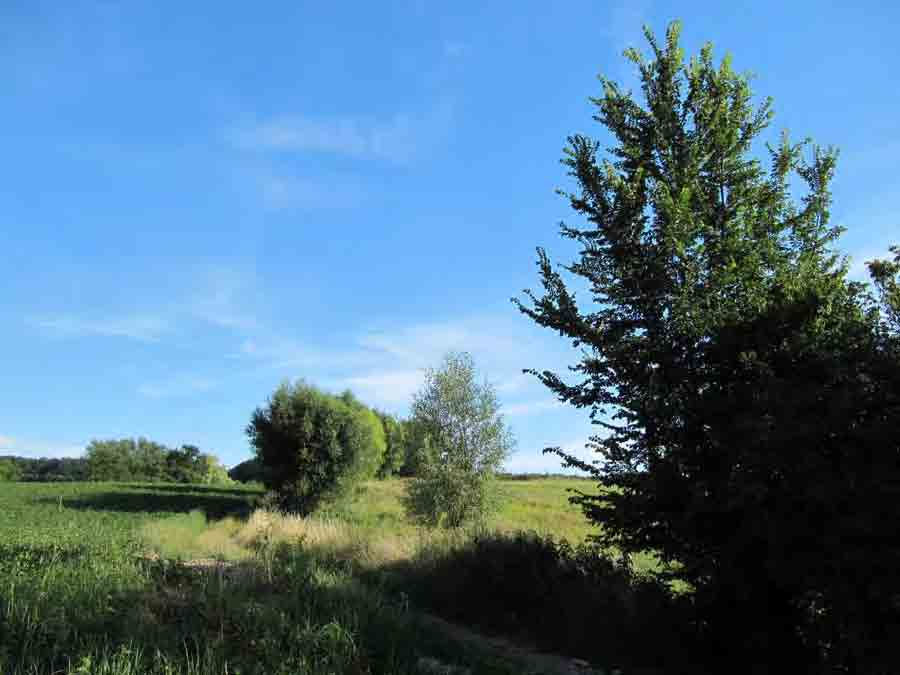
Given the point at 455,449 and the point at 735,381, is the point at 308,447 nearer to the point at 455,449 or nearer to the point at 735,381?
the point at 455,449

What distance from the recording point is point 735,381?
362 inches

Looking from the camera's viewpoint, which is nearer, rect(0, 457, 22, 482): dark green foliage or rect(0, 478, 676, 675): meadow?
rect(0, 478, 676, 675): meadow

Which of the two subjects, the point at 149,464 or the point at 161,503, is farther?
the point at 149,464

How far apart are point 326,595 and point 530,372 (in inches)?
214

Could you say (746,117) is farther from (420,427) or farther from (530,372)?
(420,427)

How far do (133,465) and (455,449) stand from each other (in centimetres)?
7381

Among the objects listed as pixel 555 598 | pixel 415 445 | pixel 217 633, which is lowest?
pixel 555 598

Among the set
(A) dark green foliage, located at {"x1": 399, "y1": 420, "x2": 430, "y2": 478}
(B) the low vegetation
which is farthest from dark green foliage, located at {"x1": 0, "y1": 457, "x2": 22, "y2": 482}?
(B) the low vegetation

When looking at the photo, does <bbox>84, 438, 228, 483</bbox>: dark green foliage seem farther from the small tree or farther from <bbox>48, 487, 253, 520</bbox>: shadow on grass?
the small tree

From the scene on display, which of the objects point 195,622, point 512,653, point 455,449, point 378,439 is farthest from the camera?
point 378,439

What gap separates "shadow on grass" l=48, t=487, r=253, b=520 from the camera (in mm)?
33781

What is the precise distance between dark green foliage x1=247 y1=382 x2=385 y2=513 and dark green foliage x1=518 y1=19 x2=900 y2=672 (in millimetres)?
25415

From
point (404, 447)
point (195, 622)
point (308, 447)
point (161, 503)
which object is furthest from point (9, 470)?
point (195, 622)

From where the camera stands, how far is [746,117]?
1127 cm
